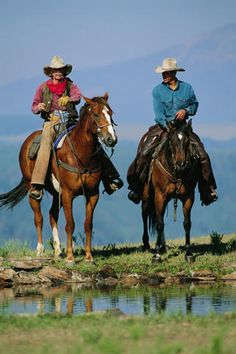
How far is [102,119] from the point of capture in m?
16.5

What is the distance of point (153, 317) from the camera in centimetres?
1084

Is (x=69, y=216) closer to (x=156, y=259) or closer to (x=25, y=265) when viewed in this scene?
(x=25, y=265)

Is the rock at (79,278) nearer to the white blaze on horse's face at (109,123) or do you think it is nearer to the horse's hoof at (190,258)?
the horse's hoof at (190,258)

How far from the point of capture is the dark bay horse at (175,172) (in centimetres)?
1680

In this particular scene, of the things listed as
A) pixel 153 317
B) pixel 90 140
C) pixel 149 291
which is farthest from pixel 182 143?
pixel 153 317

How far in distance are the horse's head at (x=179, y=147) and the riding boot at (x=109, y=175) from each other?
1.26 m

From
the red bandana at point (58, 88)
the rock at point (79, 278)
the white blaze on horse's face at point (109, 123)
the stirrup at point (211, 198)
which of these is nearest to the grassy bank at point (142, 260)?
the rock at point (79, 278)

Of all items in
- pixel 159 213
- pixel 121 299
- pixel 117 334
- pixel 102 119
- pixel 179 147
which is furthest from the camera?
pixel 159 213

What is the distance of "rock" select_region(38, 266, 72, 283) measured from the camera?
16.3 meters

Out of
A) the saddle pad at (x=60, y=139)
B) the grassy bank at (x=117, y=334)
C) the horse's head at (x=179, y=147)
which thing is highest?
the saddle pad at (x=60, y=139)

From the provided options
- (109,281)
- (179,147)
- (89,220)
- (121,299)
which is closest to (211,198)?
(179,147)

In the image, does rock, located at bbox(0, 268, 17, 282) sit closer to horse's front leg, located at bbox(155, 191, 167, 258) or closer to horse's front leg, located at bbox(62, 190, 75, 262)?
horse's front leg, located at bbox(62, 190, 75, 262)

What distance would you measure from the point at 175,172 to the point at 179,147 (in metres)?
0.62

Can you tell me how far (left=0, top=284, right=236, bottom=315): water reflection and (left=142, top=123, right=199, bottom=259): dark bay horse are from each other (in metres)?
2.31
